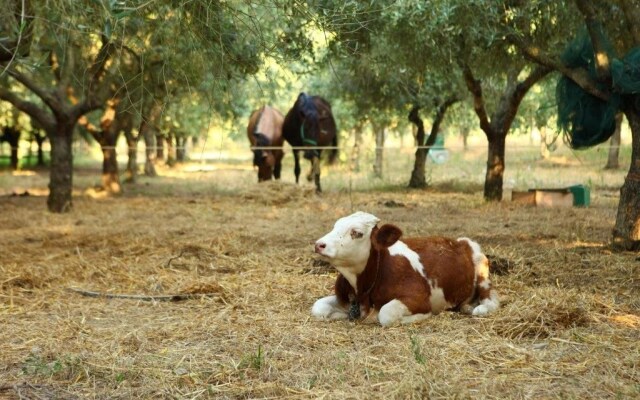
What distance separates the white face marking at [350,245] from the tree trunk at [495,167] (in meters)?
9.66

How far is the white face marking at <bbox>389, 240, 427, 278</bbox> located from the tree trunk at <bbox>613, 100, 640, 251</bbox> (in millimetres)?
3521

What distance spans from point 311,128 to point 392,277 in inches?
493

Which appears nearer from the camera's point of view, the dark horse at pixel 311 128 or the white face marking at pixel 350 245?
the white face marking at pixel 350 245

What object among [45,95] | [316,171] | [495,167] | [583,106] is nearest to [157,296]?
[583,106]

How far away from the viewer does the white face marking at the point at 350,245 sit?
15.2 ft

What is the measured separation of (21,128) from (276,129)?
16.8 m

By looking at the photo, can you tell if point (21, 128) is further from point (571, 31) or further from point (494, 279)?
point (494, 279)

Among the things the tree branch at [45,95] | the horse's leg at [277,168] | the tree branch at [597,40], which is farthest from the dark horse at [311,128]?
the tree branch at [597,40]

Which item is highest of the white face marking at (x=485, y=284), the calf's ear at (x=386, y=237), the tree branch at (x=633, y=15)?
the tree branch at (x=633, y=15)

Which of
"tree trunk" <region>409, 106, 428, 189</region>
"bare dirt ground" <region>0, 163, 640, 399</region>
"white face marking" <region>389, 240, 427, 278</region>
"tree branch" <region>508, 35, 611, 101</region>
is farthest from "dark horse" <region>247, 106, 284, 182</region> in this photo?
"white face marking" <region>389, 240, 427, 278</region>

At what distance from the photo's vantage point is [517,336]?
14.1 feet

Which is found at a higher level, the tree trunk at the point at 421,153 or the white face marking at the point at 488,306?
the tree trunk at the point at 421,153

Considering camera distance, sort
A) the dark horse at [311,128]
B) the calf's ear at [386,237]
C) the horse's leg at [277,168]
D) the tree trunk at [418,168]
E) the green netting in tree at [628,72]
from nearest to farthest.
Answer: the calf's ear at [386,237], the green netting in tree at [628,72], the dark horse at [311,128], the horse's leg at [277,168], the tree trunk at [418,168]

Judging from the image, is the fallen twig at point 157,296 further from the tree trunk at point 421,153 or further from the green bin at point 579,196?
the tree trunk at point 421,153
